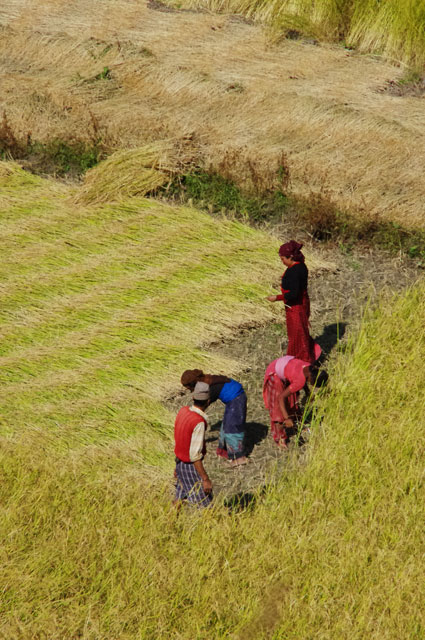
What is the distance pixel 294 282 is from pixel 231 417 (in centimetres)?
142

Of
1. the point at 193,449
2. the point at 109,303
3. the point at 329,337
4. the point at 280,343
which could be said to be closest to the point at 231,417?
the point at 193,449

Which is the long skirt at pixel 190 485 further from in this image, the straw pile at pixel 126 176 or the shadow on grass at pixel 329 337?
the straw pile at pixel 126 176

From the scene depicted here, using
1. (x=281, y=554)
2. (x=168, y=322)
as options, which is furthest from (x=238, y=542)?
(x=168, y=322)

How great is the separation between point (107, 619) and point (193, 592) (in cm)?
56

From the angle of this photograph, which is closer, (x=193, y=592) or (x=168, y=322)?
(x=193, y=592)

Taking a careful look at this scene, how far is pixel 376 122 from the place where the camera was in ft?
43.0

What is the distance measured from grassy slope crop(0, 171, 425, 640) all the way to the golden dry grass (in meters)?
2.85

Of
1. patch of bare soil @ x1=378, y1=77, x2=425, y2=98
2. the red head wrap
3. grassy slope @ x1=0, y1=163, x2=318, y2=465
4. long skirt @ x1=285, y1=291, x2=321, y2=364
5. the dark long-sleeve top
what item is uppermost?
patch of bare soil @ x1=378, y1=77, x2=425, y2=98

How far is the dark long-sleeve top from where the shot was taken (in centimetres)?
Answer: 767

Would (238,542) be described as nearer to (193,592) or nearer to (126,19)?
(193,592)

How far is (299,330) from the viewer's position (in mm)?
7801

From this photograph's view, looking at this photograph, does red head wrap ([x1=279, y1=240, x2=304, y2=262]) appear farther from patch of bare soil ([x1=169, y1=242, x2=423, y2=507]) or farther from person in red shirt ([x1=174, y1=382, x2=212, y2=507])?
person in red shirt ([x1=174, y1=382, x2=212, y2=507])

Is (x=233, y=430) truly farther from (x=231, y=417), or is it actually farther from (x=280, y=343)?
(x=280, y=343)

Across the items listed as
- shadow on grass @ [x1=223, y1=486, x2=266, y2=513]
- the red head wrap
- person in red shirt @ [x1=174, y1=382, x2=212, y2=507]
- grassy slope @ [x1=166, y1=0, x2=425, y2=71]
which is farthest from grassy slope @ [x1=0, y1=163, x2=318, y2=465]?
grassy slope @ [x1=166, y1=0, x2=425, y2=71]
